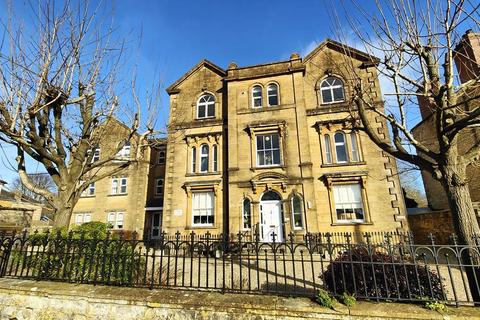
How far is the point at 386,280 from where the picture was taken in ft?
14.3

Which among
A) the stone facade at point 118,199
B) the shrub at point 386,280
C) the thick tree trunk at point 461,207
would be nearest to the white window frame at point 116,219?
the stone facade at point 118,199

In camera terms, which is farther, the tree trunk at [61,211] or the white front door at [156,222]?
the white front door at [156,222]

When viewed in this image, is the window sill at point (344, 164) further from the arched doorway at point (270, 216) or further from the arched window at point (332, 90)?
the arched window at point (332, 90)

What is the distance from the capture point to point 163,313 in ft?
14.1

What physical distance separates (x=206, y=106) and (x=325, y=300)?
17291 millimetres

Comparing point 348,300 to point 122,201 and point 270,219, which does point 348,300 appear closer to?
point 270,219

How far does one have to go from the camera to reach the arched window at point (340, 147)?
16.3m

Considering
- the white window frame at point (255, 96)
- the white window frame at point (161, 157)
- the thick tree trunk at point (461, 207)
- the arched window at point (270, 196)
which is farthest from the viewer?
the white window frame at point (161, 157)

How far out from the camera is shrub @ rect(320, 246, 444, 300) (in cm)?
427

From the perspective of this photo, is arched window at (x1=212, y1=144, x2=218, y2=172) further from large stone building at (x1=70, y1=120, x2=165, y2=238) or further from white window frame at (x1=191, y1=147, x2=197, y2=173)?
large stone building at (x1=70, y1=120, x2=165, y2=238)

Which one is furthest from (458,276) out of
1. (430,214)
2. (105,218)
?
(105,218)

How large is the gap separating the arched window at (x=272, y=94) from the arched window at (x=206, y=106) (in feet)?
13.9

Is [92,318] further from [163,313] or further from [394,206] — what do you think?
[394,206]

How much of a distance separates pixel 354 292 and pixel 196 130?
16051 mm
